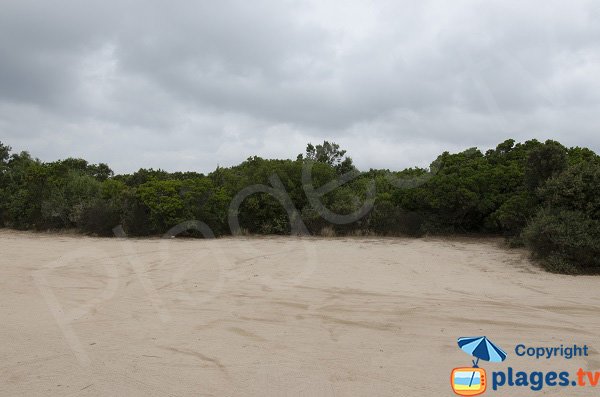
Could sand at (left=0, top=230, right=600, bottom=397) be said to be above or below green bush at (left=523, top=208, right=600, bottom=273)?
below

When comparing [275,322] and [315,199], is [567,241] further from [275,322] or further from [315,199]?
[315,199]

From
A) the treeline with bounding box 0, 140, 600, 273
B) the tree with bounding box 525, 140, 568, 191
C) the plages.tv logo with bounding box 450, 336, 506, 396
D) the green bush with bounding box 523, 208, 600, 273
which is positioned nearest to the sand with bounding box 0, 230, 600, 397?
the plages.tv logo with bounding box 450, 336, 506, 396

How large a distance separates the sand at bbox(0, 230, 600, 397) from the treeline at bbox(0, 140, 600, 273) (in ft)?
15.4

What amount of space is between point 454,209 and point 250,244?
8609 mm

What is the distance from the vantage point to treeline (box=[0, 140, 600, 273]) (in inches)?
679

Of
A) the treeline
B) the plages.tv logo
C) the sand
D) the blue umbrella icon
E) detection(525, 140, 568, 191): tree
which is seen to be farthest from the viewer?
the treeline

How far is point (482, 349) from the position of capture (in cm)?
497

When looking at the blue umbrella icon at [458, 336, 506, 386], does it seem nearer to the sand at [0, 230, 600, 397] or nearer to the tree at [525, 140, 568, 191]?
the sand at [0, 230, 600, 397]

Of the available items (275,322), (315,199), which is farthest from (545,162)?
(275,322)

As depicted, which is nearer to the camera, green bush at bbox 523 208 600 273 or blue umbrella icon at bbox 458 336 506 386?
blue umbrella icon at bbox 458 336 506 386

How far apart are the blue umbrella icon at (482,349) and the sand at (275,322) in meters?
0.11

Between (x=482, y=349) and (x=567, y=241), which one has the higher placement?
(x=567, y=241)

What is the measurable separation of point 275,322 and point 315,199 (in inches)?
595

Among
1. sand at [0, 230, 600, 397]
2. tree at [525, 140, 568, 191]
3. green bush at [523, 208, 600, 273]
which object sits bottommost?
sand at [0, 230, 600, 397]
